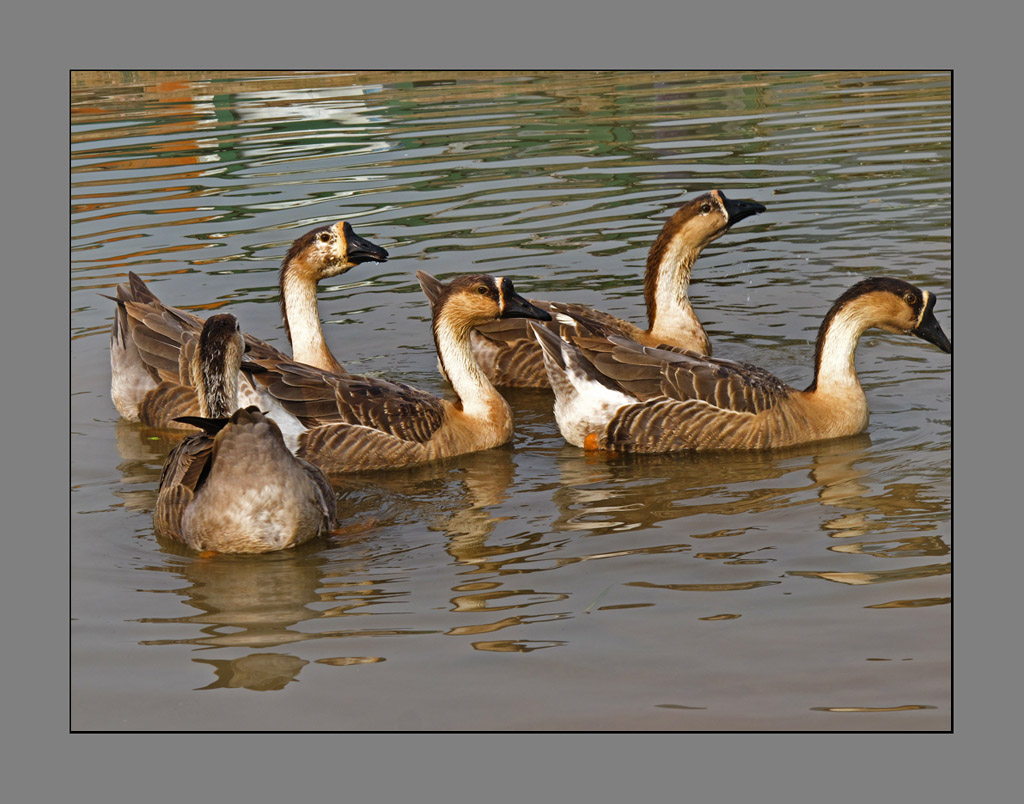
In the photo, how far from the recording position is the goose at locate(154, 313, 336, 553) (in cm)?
886

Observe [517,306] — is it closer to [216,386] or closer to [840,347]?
[840,347]

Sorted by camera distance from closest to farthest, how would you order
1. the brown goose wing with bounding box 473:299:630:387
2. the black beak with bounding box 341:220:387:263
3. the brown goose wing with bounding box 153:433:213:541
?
1. the brown goose wing with bounding box 153:433:213:541
2. the black beak with bounding box 341:220:387:263
3. the brown goose wing with bounding box 473:299:630:387

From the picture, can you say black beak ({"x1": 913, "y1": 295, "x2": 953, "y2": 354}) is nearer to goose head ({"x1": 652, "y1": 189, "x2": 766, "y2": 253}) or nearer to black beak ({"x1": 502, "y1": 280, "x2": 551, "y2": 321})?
goose head ({"x1": 652, "y1": 189, "x2": 766, "y2": 253})

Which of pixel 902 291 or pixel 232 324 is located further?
pixel 902 291

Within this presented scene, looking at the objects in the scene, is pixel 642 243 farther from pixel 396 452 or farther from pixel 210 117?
pixel 210 117

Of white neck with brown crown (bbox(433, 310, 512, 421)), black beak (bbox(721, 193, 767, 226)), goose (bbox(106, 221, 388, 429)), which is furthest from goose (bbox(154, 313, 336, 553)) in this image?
black beak (bbox(721, 193, 767, 226))

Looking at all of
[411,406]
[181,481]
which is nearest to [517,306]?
[411,406]

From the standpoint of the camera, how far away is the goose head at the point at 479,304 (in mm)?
11570

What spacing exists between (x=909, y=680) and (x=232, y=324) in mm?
5315

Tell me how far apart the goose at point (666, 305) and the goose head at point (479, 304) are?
127 centimetres

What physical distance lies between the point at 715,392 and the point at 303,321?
422 cm

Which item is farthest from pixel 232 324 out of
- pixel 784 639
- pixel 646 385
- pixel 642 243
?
pixel 642 243

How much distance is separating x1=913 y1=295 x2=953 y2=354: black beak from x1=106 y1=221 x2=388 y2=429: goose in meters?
5.07

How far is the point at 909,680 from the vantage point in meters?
6.94
